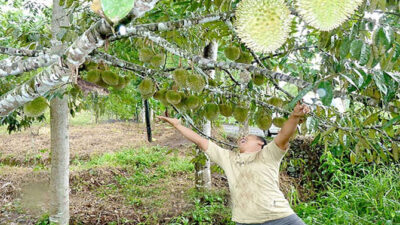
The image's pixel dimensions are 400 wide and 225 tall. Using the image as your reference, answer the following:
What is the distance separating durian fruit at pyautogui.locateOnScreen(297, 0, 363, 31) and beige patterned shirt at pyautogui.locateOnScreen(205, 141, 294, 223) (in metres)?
1.10

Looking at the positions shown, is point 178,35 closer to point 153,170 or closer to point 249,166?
point 249,166

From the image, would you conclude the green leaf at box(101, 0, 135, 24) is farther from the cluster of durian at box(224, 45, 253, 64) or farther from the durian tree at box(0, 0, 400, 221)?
the cluster of durian at box(224, 45, 253, 64)

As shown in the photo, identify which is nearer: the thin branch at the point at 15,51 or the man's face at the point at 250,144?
the thin branch at the point at 15,51

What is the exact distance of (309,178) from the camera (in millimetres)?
4930

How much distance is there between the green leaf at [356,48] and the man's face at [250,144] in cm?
122

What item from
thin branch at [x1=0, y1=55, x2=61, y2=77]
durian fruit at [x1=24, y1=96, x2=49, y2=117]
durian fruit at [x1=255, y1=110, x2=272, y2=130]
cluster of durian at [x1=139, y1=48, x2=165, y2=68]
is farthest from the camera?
durian fruit at [x1=255, y1=110, x2=272, y2=130]

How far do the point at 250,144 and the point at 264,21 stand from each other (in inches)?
48.4

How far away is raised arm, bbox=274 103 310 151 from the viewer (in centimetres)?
141

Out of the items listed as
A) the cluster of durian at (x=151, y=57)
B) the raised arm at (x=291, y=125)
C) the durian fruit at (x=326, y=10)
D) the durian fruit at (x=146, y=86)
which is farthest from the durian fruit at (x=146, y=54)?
the durian fruit at (x=326, y=10)

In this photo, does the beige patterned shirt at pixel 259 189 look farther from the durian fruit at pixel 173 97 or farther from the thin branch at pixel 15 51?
the thin branch at pixel 15 51

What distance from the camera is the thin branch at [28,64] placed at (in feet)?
4.26

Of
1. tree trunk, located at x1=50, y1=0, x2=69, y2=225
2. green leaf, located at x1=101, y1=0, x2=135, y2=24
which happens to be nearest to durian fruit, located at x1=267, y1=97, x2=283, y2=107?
green leaf, located at x1=101, y1=0, x2=135, y2=24

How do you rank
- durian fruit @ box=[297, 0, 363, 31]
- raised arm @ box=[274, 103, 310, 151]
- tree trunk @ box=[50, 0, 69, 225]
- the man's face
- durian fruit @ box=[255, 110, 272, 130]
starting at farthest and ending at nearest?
tree trunk @ box=[50, 0, 69, 225], the man's face, durian fruit @ box=[255, 110, 272, 130], raised arm @ box=[274, 103, 310, 151], durian fruit @ box=[297, 0, 363, 31]

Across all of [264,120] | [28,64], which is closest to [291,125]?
[264,120]
